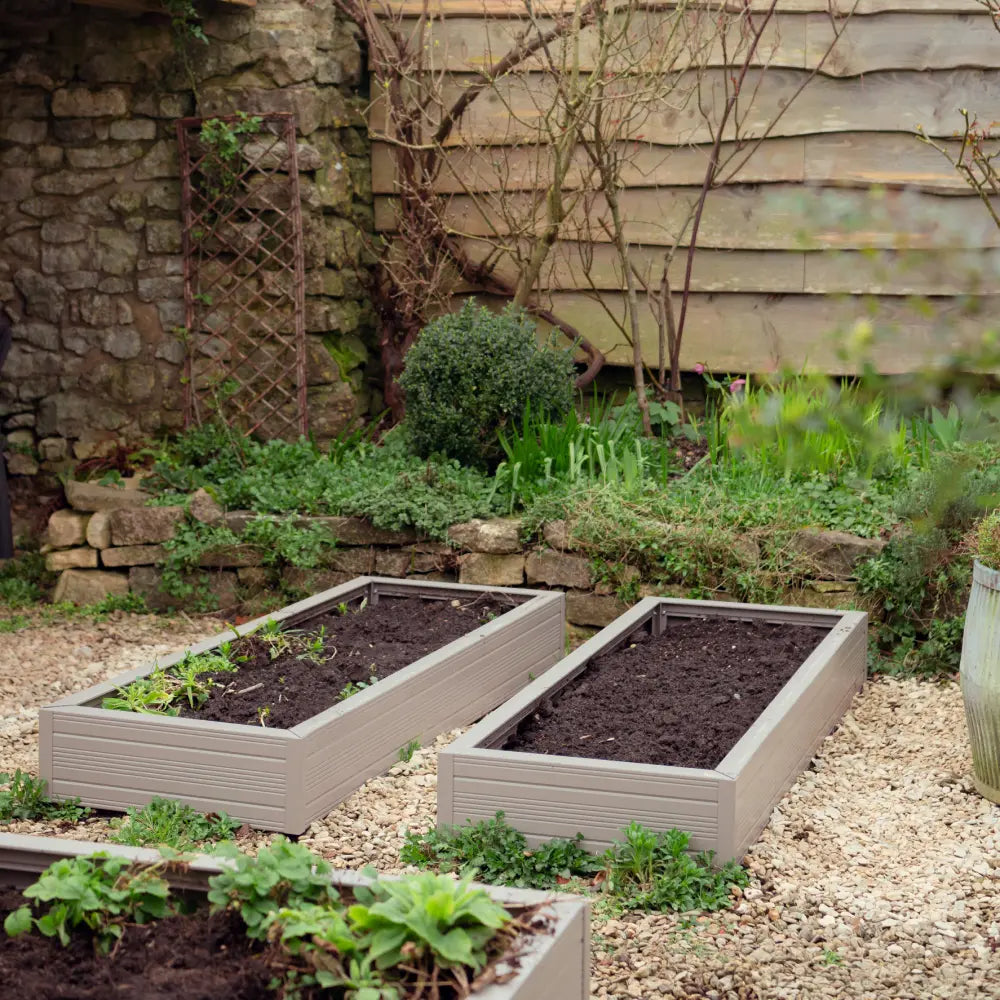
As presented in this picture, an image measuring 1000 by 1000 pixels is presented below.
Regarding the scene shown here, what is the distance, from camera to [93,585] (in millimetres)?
5477

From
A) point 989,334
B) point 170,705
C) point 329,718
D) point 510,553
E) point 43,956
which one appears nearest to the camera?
point 989,334

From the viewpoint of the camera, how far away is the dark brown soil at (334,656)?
11.4 ft

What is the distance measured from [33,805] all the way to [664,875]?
169 cm

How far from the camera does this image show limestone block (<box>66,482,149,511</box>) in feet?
18.1

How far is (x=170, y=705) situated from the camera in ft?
11.5

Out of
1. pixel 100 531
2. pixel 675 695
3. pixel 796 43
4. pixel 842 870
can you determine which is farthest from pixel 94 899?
pixel 796 43

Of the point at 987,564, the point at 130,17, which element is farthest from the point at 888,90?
the point at 130,17

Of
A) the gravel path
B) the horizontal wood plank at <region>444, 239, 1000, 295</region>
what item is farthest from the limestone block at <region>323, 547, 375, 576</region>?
the horizontal wood plank at <region>444, 239, 1000, 295</region>

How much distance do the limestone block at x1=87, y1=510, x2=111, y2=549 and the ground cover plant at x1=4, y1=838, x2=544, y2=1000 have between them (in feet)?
11.7

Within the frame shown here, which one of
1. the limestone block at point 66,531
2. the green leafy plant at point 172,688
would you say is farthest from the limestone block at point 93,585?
the green leafy plant at point 172,688

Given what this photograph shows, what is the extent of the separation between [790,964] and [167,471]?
3.87 meters

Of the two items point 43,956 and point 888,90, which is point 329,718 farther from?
point 888,90

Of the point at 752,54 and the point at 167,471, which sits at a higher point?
the point at 752,54

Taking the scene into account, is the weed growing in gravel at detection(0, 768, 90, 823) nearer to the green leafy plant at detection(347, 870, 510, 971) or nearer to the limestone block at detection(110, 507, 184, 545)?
the green leafy plant at detection(347, 870, 510, 971)
